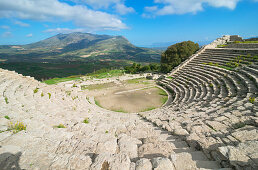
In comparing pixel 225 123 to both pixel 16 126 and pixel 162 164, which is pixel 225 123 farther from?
pixel 16 126

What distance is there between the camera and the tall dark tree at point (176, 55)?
29.0m

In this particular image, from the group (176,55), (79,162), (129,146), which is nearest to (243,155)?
(129,146)

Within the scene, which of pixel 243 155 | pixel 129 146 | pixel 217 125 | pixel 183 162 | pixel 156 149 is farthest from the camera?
pixel 217 125

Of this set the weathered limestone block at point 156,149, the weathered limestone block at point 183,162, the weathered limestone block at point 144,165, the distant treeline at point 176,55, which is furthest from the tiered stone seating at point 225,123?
the distant treeline at point 176,55

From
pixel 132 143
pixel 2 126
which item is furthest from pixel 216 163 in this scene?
pixel 2 126

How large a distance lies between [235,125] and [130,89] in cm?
1645

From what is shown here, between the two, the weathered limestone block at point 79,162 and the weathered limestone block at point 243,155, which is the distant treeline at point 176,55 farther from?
the weathered limestone block at point 79,162

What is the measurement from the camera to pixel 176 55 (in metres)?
29.4

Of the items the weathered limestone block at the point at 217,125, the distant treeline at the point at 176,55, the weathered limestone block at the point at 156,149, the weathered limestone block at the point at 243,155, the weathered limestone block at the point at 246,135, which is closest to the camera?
the weathered limestone block at the point at 243,155

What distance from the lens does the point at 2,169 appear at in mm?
2721

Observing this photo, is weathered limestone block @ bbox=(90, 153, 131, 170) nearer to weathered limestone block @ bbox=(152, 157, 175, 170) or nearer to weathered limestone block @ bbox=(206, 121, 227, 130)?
weathered limestone block @ bbox=(152, 157, 175, 170)

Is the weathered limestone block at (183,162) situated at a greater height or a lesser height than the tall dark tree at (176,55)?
lesser

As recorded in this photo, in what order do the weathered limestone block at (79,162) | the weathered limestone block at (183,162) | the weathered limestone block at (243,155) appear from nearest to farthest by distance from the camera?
the weathered limestone block at (243,155) → the weathered limestone block at (79,162) → the weathered limestone block at (183,162)

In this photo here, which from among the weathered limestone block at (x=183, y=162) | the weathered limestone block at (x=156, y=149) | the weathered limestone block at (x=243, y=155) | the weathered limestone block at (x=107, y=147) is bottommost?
the weathered limestone block at (x=156, y=149)
